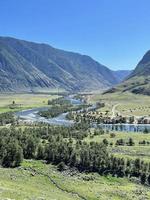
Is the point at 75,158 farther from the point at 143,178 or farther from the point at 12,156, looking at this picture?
the point at 143,178

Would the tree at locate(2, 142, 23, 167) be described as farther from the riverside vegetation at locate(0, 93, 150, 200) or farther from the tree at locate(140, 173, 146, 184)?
the tree at locate(140, 173, 146, 184)

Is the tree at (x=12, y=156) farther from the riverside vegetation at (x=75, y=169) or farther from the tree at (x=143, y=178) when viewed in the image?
the tree at (x=143, y=178)

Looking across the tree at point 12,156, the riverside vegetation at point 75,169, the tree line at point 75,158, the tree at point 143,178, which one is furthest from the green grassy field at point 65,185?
the tree line at point 75,158

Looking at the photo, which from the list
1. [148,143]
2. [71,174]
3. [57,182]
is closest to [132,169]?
[71,174]

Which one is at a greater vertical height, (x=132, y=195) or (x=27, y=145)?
(x=27, y=145)

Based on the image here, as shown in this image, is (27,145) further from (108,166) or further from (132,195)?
(132,195)

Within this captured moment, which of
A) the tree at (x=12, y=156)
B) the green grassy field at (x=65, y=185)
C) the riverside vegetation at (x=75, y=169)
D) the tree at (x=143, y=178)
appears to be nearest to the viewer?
the green grassy field at (x=65, y=185)

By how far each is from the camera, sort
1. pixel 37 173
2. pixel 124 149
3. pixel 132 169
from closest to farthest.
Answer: pixel 37 173
pixel 132 169
pixel 124 149

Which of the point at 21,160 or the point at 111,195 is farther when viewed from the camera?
the point at 21,160

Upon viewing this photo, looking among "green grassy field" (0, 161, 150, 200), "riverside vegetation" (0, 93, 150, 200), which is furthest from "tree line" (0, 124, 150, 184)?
"green grassy field" (0, 161, 150, 200)
